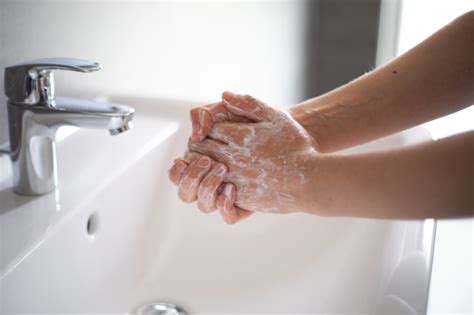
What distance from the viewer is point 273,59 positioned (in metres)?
1.55

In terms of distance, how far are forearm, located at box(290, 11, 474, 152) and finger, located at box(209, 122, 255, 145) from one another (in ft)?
0.36

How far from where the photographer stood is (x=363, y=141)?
2.57 ft

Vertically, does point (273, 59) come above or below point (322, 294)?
above

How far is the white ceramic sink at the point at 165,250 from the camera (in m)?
0.64

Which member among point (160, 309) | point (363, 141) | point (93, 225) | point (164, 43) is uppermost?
point (164, 43)

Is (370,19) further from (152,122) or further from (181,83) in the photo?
(152,122)

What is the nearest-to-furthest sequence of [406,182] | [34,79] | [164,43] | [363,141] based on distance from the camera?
[406,182] < [34,79] < [363,141] < [164,43]

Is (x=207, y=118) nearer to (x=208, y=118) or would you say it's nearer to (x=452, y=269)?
(x=208, y=118)

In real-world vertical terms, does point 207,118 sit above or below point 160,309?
above

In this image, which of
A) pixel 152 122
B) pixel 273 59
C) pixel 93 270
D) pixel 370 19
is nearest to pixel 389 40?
pixel 370 19

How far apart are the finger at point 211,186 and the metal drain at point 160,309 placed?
0.13 metres

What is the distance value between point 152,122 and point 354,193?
1.52 ft

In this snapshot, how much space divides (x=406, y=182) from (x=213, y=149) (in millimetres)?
246

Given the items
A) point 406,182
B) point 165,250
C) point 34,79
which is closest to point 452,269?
point 406,182
